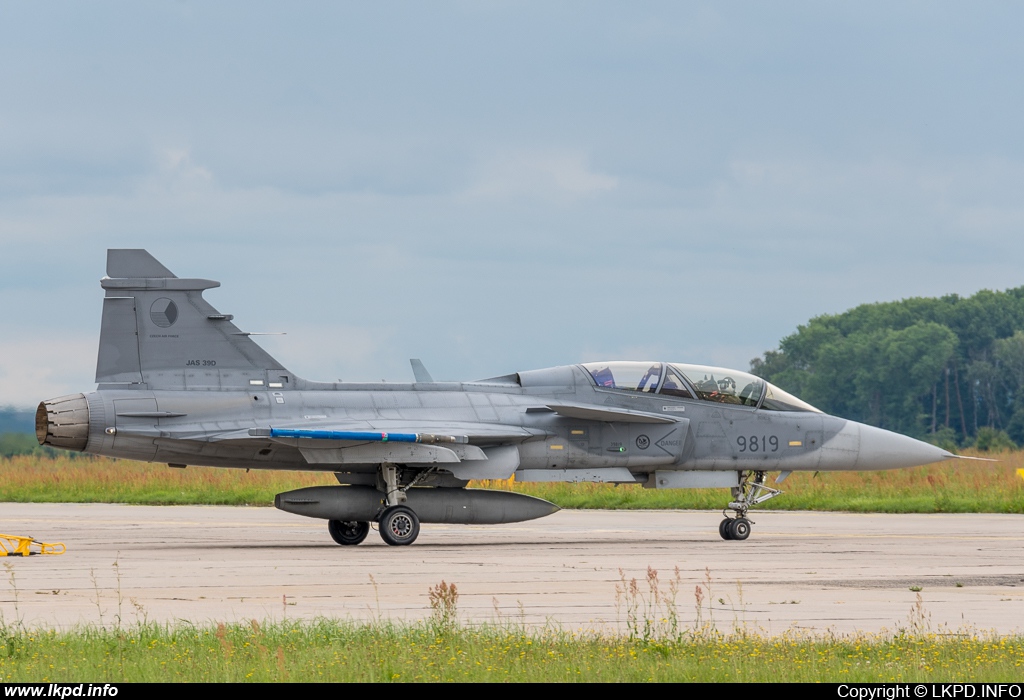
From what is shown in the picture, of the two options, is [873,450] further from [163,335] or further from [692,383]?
[163,335]

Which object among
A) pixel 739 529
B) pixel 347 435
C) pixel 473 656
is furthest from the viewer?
pixel 739 529

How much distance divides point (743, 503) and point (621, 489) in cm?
1228

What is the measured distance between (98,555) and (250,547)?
7.37ft

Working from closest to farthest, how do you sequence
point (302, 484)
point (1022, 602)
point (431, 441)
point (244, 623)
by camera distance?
point (244, 623), point (1022, 602), point (431, 441), point (302, 484)

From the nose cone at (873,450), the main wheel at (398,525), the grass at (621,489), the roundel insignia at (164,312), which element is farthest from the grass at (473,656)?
the grass at (621,489)

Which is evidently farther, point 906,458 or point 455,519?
point 906,458

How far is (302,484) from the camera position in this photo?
1399 inches

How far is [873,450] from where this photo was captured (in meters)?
21.0

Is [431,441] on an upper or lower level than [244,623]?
upper

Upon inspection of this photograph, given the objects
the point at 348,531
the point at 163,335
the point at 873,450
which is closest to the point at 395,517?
the point at 348,531

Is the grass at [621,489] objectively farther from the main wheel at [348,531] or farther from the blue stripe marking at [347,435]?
the blue stripe marking at [347,435]

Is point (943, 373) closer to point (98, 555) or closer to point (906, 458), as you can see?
point (906, 458)
